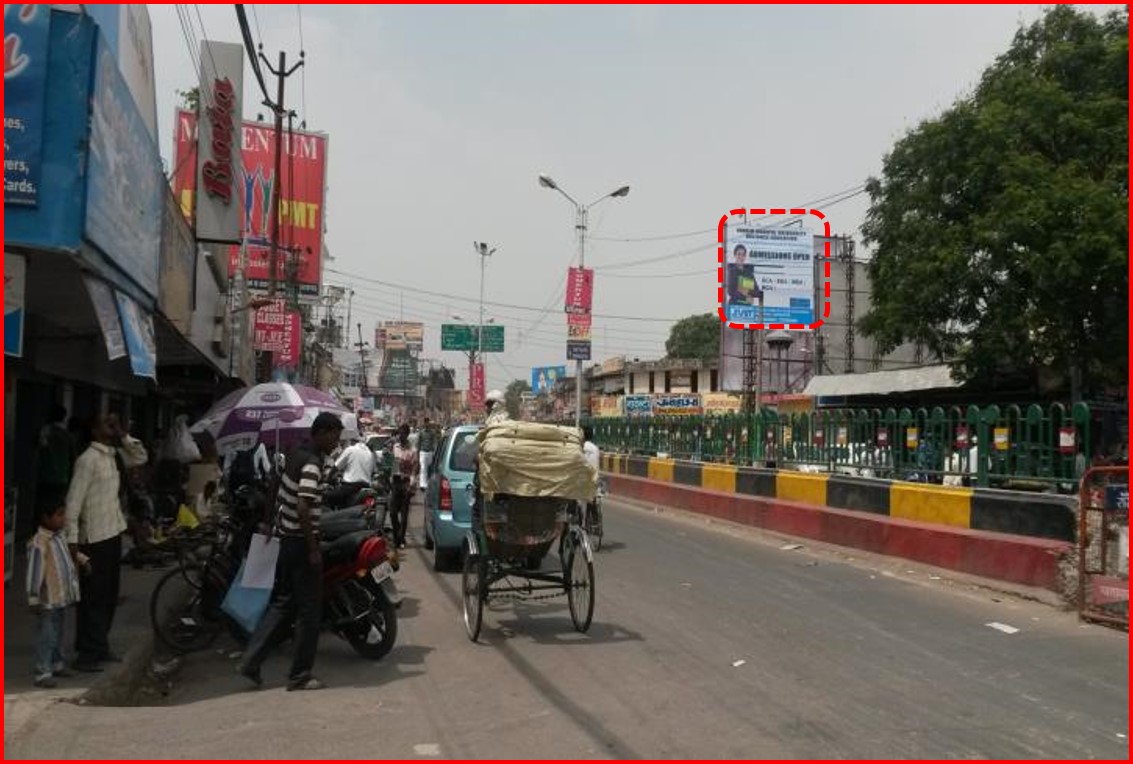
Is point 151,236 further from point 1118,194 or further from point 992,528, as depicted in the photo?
point 1118,194

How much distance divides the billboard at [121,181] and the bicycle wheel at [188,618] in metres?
2.72

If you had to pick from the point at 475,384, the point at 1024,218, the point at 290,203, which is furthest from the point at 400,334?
the point at 1024,218

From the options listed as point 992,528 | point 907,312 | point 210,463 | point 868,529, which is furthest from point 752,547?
point 907,312

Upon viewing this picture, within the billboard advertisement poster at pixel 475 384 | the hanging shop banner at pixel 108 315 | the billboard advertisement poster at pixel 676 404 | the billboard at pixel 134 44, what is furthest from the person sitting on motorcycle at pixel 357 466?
the billboard advertisement poster at pixel 676 404

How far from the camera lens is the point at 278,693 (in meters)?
6.26

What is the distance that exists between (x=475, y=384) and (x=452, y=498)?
47.4 m

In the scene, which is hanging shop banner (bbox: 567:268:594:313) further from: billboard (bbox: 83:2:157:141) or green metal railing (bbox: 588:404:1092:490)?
billboard (bbox: 83:2:157:141)

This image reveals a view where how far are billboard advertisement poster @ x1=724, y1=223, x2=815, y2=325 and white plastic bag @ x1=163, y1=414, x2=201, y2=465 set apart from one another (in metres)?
20.0

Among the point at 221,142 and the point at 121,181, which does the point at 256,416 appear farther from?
the point at 221,142

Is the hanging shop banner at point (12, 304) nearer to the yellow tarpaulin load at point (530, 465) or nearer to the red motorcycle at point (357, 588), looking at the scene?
the red motorcycle at point (357, 588)

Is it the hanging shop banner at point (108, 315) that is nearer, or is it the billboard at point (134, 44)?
the hanging shop banner at point (108, 315)

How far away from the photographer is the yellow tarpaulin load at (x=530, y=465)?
7863mm

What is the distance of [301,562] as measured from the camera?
6473 mm

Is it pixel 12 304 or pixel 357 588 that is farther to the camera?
pixel 357 588
